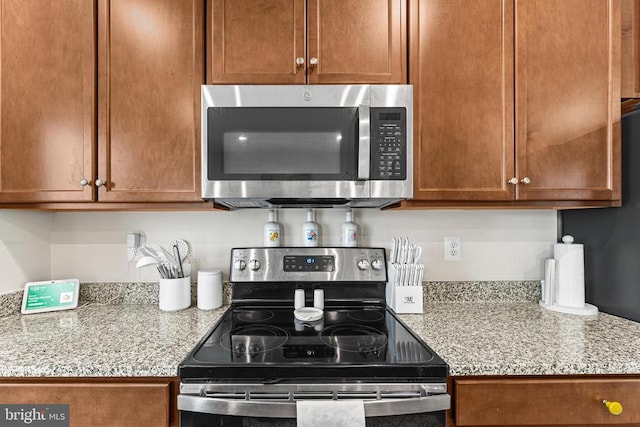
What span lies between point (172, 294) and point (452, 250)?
129cm

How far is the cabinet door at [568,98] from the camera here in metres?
1.30

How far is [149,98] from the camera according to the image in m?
1.29

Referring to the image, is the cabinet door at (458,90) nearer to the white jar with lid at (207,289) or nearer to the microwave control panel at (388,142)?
the microwave control panel at (388,142)

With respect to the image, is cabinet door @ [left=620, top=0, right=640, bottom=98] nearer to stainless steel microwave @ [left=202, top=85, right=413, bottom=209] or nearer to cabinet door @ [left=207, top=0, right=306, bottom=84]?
stainless steel microwave @ [left=202, top=85, right=413, bottom=209]

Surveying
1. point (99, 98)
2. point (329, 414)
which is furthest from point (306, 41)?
point (329, 414)

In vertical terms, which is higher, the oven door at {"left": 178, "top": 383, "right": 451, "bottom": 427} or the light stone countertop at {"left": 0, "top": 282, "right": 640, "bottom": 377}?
the light stone countertop at {"left": 0, "top": 282, "right": 640, "bottom": 377}

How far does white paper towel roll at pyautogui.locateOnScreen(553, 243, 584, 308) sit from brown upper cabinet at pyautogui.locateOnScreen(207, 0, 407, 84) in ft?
3.36

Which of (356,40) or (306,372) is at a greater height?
(356,40)

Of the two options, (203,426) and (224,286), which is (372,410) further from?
(224,286)

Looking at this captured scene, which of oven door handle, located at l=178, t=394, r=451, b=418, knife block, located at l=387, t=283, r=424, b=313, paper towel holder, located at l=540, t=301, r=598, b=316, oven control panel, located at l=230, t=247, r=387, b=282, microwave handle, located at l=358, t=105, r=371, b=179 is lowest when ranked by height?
oven door handle, located at l=178, t=394, r=451, b=418

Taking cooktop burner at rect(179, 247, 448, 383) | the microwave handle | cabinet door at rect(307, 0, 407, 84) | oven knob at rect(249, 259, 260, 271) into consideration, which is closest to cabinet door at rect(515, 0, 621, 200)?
cabinet door at rect(307, 0, 407, 84)

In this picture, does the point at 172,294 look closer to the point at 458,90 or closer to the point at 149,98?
the point at 149,98

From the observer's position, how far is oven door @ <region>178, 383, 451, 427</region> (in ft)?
2.94

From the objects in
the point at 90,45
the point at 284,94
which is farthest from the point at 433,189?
the point at 90,45
